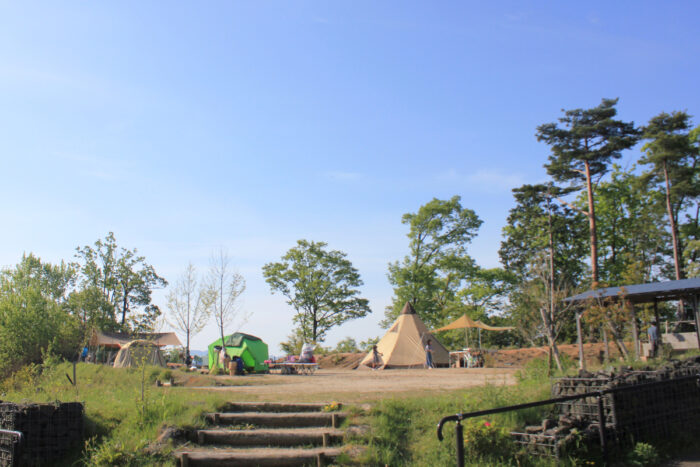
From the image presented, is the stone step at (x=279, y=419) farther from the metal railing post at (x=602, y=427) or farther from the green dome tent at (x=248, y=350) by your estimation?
the green dome tent at (x=248, y=350)

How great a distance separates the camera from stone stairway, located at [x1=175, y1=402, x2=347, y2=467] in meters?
6.43

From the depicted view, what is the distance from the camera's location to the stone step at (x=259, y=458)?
6.38 meters

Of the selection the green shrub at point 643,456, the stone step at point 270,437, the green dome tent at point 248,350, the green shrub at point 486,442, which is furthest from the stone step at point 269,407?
the green dome tent at point 248,350

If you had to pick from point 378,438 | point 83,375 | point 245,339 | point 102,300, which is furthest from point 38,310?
point 102,300

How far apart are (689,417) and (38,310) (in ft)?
66.9

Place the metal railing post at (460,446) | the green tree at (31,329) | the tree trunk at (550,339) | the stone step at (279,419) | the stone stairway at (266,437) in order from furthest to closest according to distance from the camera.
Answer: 1. the green tree at (31,329)
2. the tree trunk at (550,339)
3. the stone step at (279,419)
4. the stone stairway at (266,437)
5. the metal railing post at (460,446)

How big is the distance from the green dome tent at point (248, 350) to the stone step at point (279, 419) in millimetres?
15506

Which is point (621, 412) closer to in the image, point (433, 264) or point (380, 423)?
point (380, 423)

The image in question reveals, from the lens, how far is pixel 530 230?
35125 mm

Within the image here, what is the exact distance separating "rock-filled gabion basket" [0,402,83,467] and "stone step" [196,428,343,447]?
1.92 m

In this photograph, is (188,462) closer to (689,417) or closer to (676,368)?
(689,417)

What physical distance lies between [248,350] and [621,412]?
61.2 feet

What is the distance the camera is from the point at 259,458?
6.42 meters

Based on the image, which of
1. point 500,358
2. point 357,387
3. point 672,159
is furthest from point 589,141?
point 357,387
